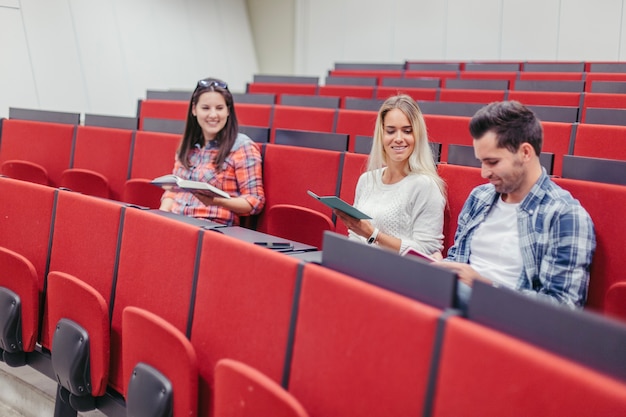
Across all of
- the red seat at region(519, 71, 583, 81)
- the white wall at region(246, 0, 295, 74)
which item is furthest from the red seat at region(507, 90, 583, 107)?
the white wall at region(246, 0, 295, 74)

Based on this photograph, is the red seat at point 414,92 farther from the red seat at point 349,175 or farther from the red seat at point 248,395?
the red seat at point 248,395

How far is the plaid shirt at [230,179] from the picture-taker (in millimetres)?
642

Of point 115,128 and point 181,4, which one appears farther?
point 181,4

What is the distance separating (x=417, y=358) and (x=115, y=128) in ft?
2.37

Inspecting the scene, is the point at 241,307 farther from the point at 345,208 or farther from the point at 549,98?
the point at 549,98

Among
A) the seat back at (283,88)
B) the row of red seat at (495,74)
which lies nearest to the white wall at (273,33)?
the row of red seat at (495,74)

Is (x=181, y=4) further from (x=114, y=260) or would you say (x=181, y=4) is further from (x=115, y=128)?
(x=114, y=260)

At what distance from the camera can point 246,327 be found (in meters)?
0.34

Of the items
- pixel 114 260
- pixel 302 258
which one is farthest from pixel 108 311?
pixel 302 258

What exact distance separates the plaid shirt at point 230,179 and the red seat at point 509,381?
42 centimetres

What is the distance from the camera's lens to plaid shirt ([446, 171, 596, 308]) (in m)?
0.37

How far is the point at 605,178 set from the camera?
1.58 feet

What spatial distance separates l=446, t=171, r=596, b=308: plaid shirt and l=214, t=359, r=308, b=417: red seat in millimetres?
170

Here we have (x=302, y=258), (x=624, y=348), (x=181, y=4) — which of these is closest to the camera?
(x=624, y=348)
